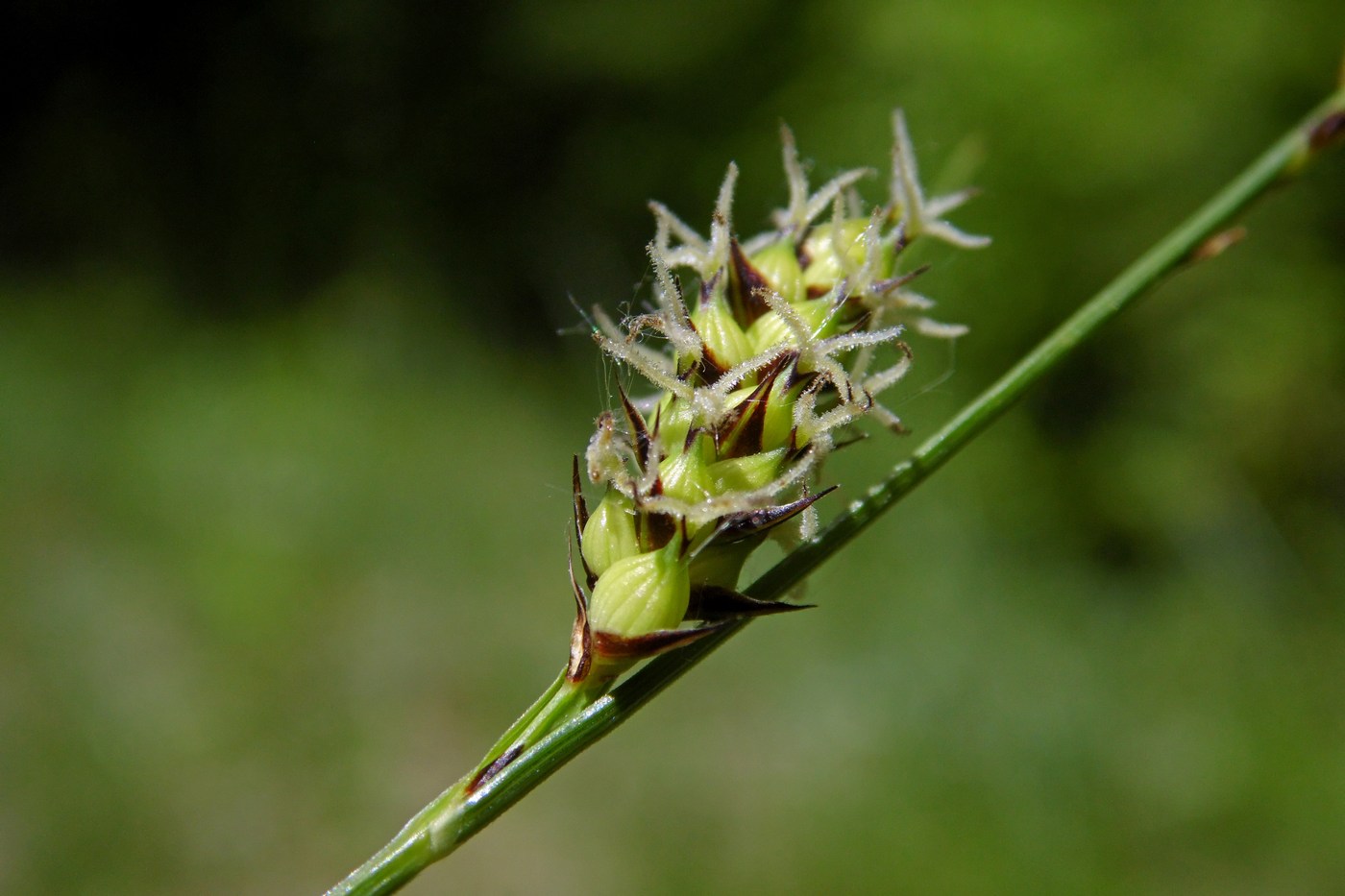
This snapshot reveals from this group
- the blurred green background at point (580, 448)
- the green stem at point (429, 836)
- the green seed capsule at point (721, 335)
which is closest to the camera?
the green stem at point (429, 836)

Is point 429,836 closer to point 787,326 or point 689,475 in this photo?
point 689,475

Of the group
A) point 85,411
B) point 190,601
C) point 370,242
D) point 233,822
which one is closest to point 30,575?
point 190,601

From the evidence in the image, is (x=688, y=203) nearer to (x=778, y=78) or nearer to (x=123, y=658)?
(x=778, y=78)

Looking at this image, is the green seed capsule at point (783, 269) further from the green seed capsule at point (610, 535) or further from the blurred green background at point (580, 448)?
the blurred green background at point (580, 448)

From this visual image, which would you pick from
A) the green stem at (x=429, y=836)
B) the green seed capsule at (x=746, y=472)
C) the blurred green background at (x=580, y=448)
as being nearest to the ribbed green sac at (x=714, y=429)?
the green seed capsule at (x=746, y=472)

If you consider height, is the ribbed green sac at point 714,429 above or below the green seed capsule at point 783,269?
below
